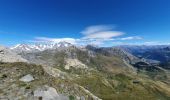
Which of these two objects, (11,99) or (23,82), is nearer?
(11,99)

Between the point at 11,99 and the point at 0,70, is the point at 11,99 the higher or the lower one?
the lower one

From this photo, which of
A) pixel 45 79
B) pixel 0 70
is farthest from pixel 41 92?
pixel 0 70

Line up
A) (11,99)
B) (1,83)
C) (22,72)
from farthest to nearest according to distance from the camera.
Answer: (22,72) < (1,83) < (11,99)

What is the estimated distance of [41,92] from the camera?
21.4 meters

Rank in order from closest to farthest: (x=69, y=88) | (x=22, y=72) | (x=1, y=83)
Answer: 1. (x=69, y=88)
2. (x=1, y=83)
3. (x=22, y=72)

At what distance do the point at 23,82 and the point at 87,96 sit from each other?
6791mm

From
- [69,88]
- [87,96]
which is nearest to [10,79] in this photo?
[69,88]

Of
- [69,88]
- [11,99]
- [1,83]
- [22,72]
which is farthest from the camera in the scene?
[22,72]

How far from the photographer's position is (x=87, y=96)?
23000mm

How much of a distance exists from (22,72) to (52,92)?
6024 mm

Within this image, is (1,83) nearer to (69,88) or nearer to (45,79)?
(45,79)

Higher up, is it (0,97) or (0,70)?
(0,70)

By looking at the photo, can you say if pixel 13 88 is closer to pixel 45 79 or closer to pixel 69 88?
pixel 45 79

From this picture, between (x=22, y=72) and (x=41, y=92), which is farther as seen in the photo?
(x=22, y=72)
